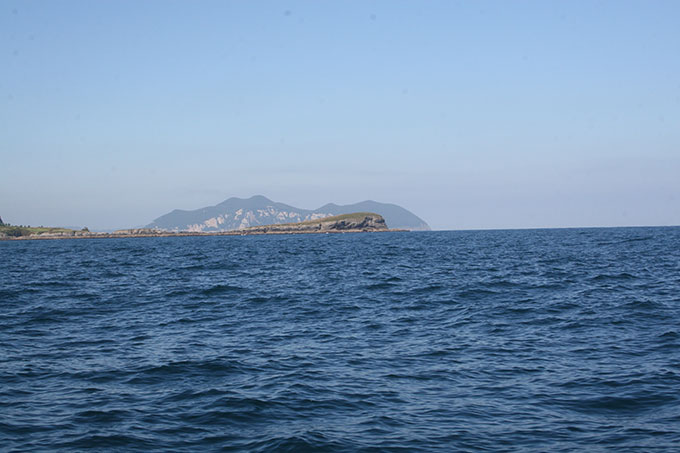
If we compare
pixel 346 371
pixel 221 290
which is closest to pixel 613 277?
pixel 221 290

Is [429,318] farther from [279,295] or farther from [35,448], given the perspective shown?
[35,448]

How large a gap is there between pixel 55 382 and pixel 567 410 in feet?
48.8

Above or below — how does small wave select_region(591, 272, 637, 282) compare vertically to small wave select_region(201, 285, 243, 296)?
above

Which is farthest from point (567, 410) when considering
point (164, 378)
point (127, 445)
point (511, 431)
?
point (164, 378)

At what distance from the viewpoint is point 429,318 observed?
87.7 ft

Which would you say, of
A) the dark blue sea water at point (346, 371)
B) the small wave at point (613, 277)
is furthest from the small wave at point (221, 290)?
the small wave at point (613, 277)

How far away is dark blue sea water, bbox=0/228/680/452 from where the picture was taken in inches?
480

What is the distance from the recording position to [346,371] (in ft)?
57.0

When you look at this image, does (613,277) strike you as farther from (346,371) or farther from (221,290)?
(346,371)

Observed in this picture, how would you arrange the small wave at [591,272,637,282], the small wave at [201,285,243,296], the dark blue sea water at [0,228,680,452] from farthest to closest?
the small wave at [591,272,637,282] → the small wave at [201,285,243,296] → the dark blue sea water at [0,228,680,452]

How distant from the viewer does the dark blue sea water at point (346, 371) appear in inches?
480

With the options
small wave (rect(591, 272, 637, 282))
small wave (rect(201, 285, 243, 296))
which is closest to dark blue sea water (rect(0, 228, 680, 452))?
small wave (rect(201, 285, 243, 296))

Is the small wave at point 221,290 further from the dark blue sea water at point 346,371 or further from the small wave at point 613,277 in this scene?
the small wave at point 613,277

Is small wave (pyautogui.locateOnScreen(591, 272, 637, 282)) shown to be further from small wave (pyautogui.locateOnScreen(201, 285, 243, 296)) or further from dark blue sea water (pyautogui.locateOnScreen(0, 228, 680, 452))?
small wave (pyautogui.locateOnScreen(201, 285, 243, 296))
